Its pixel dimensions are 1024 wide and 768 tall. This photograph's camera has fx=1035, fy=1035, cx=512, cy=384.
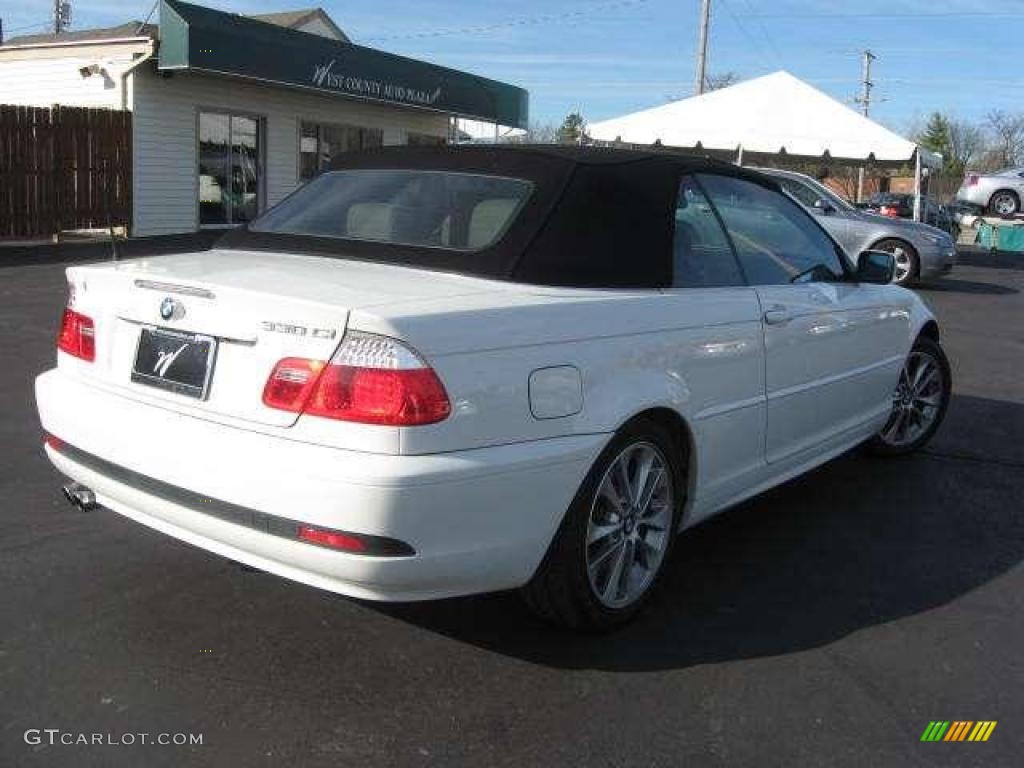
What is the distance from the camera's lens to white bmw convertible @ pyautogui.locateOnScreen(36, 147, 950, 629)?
109 inches

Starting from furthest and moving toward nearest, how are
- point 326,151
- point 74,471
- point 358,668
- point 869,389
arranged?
point 326,151
point 869,389
point 74,471
point 358,668

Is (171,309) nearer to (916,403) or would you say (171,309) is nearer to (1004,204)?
(916,403)

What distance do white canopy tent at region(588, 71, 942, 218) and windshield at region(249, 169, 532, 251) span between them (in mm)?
17216

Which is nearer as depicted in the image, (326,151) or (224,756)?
(224,756)

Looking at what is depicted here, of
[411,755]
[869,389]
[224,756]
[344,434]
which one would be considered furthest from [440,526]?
[869,389]

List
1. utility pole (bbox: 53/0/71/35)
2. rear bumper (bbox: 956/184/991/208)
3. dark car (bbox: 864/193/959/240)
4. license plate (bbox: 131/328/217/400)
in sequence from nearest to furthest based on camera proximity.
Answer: license plate (bbox: 131/328/217/400) → dark car (bbox: 864/193/959/240) → rear bumper (bbox: 956/184/991/208) → utility pole (bbox: 53/0/71/35)

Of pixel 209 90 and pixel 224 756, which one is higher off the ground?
pixel 209 90

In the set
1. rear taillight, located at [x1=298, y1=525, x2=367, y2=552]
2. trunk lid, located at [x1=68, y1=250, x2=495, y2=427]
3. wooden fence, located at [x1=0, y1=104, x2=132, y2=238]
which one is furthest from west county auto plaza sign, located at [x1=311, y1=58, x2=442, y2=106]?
rear taillight, located at [x1=298, y1=525, x2=367, y2=552]

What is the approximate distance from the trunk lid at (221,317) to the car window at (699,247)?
94 cm

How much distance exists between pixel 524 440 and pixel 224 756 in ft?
3.78

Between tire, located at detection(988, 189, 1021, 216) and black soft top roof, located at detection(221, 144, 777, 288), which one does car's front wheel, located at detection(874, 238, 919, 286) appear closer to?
black soft top roof, located at detection(221, 144, 777, 288)

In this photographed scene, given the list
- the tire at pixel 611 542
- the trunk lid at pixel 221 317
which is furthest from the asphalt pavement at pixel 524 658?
the trunk lid at pixel 221 317

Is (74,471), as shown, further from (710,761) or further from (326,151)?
(326,151)

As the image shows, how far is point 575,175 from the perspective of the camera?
365cm
